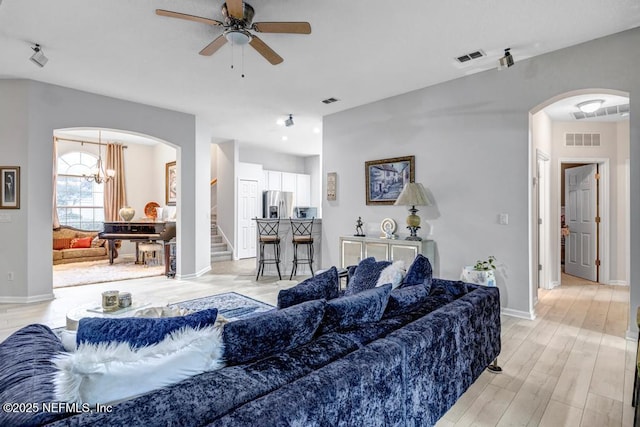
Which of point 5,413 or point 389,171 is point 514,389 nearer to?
point 5,413

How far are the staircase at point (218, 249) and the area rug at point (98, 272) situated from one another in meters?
1.22

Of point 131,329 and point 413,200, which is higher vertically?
point 413,200

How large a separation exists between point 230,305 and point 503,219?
357 centimetres

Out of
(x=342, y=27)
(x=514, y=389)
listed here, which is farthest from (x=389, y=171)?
(x=514, y=389)

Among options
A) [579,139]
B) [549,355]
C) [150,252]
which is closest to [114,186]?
[150,252]

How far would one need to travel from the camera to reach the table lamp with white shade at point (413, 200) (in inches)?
172

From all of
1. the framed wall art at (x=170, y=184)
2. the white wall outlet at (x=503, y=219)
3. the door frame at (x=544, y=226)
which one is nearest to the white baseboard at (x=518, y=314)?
the white wall outlet at (x=503, y=219)

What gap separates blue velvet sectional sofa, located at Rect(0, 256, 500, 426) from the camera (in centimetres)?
94

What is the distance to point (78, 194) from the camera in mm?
8211

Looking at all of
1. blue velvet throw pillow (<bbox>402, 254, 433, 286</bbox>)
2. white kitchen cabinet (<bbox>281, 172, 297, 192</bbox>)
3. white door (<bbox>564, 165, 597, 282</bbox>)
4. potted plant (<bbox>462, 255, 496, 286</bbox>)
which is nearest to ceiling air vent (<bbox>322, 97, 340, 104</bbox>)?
potted plant (<bbox>462, 255, 496, 286</bbox>)

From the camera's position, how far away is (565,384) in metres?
2.37

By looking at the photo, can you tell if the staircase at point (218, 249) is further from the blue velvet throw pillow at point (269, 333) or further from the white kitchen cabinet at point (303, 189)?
the blue velvet throw pillow at point (269, 333)

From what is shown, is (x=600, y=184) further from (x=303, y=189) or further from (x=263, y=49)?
(x=303, y=189)

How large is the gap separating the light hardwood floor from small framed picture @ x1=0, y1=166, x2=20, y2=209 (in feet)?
4.46
